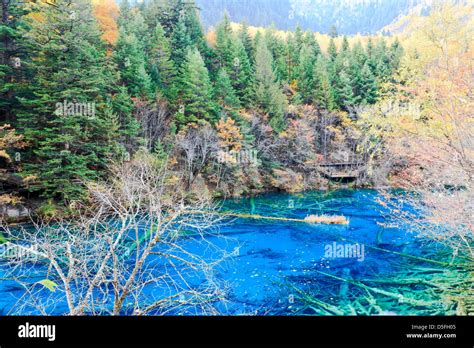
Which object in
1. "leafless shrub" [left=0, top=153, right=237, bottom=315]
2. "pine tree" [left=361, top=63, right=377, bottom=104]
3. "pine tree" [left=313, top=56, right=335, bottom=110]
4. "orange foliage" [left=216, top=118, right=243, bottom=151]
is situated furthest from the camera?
"pine tree" [left=361, top=63, right=377, bottom=104]

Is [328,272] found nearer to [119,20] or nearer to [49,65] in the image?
[49,65]

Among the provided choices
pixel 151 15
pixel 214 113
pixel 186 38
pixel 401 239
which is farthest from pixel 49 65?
pixel 401 239

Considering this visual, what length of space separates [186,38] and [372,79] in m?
15.8

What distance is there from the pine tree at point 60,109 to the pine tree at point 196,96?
559 cm

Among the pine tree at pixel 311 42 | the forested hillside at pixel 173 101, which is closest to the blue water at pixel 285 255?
the forested hillside at pixel 173 101

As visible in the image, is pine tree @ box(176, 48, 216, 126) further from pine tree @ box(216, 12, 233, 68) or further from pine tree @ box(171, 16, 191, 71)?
pine tree @ box(216, 12, 233, 68)

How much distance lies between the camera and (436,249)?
33.6 feet

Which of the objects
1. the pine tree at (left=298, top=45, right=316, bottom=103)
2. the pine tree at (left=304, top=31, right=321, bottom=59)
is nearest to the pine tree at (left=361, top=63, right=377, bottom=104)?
the pine tree at (left=298, top=45, right=316, bottom=103)

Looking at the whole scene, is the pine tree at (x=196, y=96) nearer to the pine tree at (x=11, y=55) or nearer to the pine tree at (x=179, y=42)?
the pine tree at (x=179, y=42)

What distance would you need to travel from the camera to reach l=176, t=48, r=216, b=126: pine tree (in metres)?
19.0

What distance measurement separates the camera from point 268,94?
23062 millimetres

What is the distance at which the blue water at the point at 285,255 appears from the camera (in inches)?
284

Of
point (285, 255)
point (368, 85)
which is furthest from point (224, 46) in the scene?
point (285, 255)

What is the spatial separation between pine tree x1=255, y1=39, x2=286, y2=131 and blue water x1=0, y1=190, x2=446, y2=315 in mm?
8444
